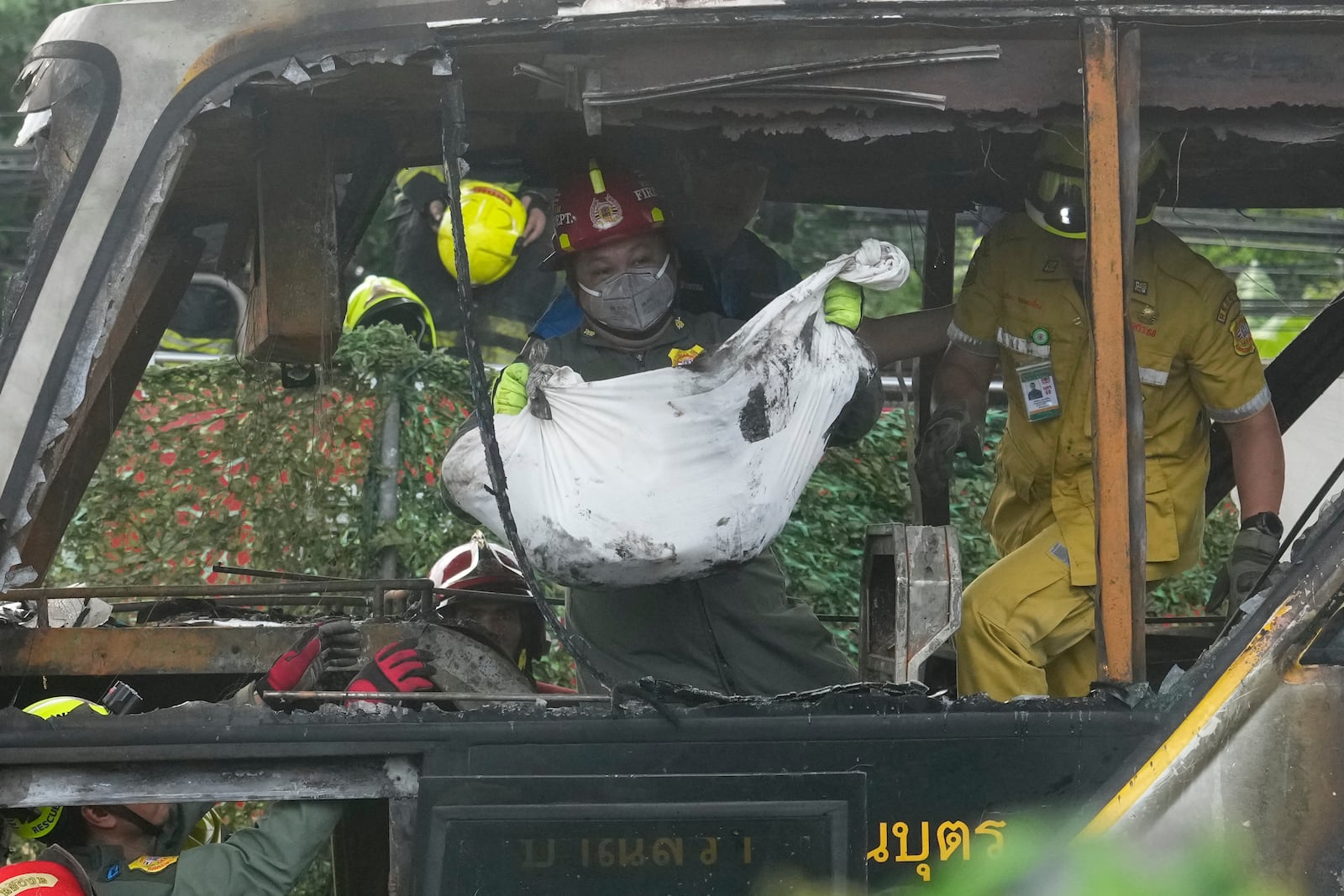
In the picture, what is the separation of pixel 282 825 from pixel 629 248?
1.44 meters

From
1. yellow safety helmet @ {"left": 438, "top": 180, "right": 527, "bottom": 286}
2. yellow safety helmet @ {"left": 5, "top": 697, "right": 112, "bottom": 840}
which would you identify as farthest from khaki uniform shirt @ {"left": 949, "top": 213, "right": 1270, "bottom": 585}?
yellow safety helmet @ {"left": 438, "top": 180, "right": 527, "bottom": 286}

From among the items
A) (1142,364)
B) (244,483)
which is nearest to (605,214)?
(1142,364)

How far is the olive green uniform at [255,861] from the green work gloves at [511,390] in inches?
32.9

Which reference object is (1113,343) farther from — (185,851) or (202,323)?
(202,323)

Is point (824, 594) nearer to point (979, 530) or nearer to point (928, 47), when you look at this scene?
point (979, 530)

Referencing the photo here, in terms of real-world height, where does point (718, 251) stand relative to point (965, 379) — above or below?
above

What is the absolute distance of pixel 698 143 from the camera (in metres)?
2.98

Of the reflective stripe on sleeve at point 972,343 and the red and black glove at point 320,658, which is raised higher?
the reflective stripe on sleeve at point 972,343

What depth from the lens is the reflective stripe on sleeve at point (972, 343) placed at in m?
3.65

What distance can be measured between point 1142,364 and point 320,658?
197cm

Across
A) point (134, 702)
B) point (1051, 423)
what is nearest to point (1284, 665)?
point (1051, 423)

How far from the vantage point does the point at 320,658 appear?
9.30ft

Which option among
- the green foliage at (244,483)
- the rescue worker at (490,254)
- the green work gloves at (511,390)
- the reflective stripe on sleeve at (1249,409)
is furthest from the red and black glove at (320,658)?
the rescue worker at (490,254)

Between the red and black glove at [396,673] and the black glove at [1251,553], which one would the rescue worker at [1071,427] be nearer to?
the black glove at [1251,553]
